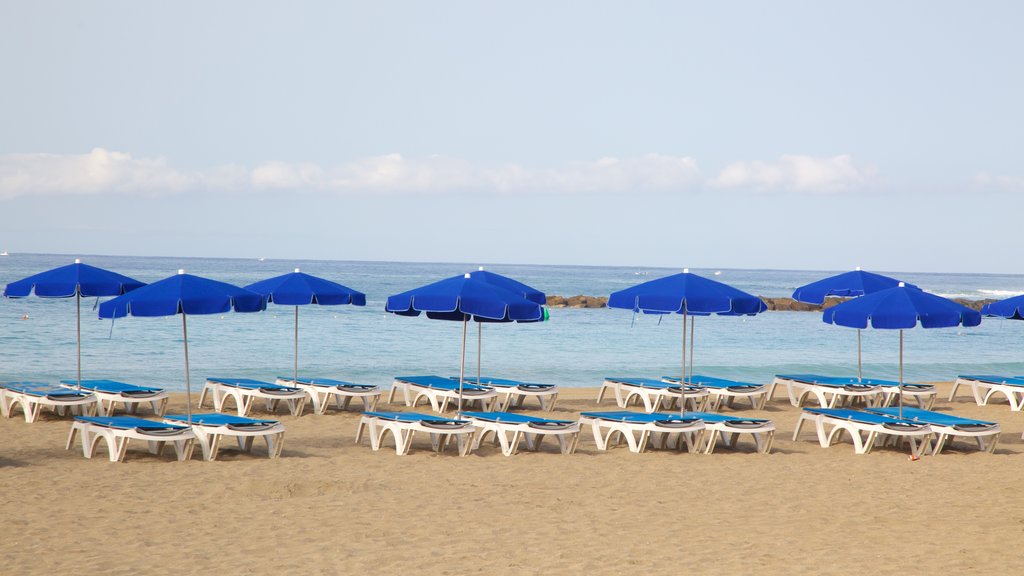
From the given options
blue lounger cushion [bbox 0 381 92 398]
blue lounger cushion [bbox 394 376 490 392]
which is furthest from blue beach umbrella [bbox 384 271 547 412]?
blue lounger cushion [bbox 0 381 92 398]

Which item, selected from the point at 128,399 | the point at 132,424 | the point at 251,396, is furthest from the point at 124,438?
the point at 251,396

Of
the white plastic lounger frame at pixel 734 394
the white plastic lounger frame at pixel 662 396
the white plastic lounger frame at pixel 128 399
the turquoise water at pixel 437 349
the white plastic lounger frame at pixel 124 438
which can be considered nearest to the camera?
the white plastic lounger frame at pixel 124 438

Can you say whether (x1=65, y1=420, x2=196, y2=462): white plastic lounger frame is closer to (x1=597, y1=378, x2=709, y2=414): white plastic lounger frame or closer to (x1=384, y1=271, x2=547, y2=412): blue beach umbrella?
(x1=384, y1=271, x2=547, y2=412): blue beach umbrella

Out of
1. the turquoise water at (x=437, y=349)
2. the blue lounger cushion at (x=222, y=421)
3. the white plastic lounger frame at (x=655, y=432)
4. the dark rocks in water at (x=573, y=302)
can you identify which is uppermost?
the dark rocks in water at (x=573, y=302)

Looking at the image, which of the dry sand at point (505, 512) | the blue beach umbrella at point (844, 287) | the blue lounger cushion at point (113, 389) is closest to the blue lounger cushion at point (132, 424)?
the dry sand at point (505, 512)

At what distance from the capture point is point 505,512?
762 cm

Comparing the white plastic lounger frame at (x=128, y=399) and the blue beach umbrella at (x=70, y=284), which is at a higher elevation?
the blue beach umbrella at (x=70, y=284)

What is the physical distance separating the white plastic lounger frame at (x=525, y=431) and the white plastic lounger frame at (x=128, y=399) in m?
4.09

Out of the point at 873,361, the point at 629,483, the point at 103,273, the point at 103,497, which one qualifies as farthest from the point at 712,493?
the point at 873,361

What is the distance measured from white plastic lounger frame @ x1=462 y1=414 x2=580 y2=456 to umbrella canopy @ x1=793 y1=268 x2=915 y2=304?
5.64m

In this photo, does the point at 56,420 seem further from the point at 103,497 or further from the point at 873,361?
the point at 873,361

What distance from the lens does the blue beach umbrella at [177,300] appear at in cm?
943

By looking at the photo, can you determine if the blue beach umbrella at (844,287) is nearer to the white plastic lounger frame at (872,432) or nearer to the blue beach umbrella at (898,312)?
the white plastic lounger frame at (872,432)

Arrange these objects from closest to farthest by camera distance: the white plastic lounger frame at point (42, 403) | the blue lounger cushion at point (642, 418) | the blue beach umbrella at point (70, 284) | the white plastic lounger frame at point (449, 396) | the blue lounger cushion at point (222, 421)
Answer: the blue lounger cushion at point (222, 421)
the blue lounger cushion at point (642, 418)
the blue beach umbrella at point (70, 284)
the white plastic lounger frame at point (42, 403)
the white plastic lounger frame at point (449, 396)
